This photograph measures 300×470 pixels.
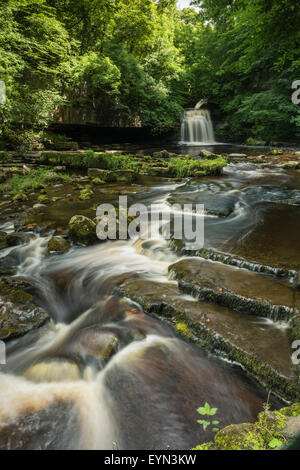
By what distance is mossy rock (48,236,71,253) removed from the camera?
15.6 feet

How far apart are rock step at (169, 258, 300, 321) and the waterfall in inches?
829

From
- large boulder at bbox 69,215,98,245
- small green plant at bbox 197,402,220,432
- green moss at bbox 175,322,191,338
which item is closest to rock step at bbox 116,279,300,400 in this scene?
green moss at bbox 175,322,191,338

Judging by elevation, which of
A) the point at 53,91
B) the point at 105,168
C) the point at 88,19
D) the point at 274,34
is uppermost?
the point at 88,19

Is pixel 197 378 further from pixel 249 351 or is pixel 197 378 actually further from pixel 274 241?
pixel 274 241

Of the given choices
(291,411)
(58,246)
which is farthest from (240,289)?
(58,246)

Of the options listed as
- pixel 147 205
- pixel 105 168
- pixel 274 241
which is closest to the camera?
pixel 274 241

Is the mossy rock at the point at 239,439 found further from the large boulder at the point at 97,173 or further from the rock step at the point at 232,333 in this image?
the large boulder at the point at 97,173

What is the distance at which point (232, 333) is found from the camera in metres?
2.36

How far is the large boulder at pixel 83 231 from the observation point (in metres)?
4.93

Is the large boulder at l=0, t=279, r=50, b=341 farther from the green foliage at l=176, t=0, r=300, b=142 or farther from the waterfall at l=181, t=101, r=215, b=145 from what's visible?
the waterfall at l=181, t=101, r=215, b=145

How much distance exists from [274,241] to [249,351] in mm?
2429

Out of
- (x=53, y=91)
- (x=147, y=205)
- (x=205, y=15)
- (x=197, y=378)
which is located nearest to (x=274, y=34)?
(x=205, y=15)

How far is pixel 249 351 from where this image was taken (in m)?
2.15

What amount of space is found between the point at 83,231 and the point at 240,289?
11.0ft
